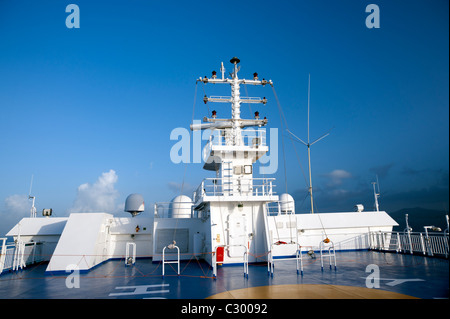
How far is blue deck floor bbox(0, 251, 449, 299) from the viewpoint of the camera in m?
8.73

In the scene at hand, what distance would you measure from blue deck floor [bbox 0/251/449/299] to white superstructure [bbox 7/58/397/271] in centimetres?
111

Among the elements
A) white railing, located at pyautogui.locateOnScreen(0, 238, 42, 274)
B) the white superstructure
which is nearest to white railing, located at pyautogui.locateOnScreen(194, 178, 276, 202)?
the white superstructure

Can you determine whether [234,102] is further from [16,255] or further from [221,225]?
[16,255]

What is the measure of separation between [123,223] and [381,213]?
21223 millimetres

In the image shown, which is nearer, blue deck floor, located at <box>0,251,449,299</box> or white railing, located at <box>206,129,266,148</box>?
blue deck floor, located at <box>0,251,449,299</box>

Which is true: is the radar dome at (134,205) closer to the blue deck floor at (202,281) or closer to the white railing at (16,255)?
the white railing at (16,255)

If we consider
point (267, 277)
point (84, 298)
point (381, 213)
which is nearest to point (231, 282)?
point (267, 277)

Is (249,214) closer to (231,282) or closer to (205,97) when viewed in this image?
(231,282)

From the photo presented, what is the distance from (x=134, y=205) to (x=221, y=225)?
8.89 metres

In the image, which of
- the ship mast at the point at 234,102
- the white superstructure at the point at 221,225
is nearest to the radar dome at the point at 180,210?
the white superstructure at the point at 221,225

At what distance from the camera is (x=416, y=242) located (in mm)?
16312

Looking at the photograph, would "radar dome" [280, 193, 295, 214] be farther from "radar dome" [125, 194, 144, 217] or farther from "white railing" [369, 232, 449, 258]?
"radar dome" [125, 194, 144, 217]

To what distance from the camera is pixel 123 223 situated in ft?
63.5

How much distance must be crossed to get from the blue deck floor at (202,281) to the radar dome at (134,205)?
6944mm
